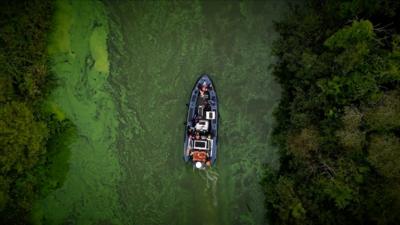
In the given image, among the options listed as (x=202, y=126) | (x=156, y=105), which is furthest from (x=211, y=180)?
(x=156, y=105)

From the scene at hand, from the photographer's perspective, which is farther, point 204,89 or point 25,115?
point 204,89

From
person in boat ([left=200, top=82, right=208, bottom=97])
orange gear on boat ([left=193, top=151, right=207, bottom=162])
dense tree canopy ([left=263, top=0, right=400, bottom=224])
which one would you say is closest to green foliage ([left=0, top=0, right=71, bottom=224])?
orange gear on boat ([left=193, top=151, right=207, bottom=162])

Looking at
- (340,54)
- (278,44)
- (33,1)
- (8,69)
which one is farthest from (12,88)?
(340,54)

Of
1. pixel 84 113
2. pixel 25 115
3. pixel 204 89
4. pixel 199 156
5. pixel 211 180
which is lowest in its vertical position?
pixel 211 180

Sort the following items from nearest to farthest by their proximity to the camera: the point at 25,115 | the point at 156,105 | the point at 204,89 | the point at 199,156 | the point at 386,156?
the point at 386,156 → the point at 25,115 → the point at 199,156 → the point at 204,89 → the point at 156,105

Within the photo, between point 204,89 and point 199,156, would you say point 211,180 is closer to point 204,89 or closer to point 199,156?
point 199,156

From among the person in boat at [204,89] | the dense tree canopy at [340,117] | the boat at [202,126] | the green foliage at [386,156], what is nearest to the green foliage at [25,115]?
the boat at [202,126]

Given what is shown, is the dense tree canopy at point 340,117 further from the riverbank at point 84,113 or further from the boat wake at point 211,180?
the riverbank at point 84,113

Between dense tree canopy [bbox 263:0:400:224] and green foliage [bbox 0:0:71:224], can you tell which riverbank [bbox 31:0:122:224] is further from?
dense tree canopy [bbox 263:0:400:224]
